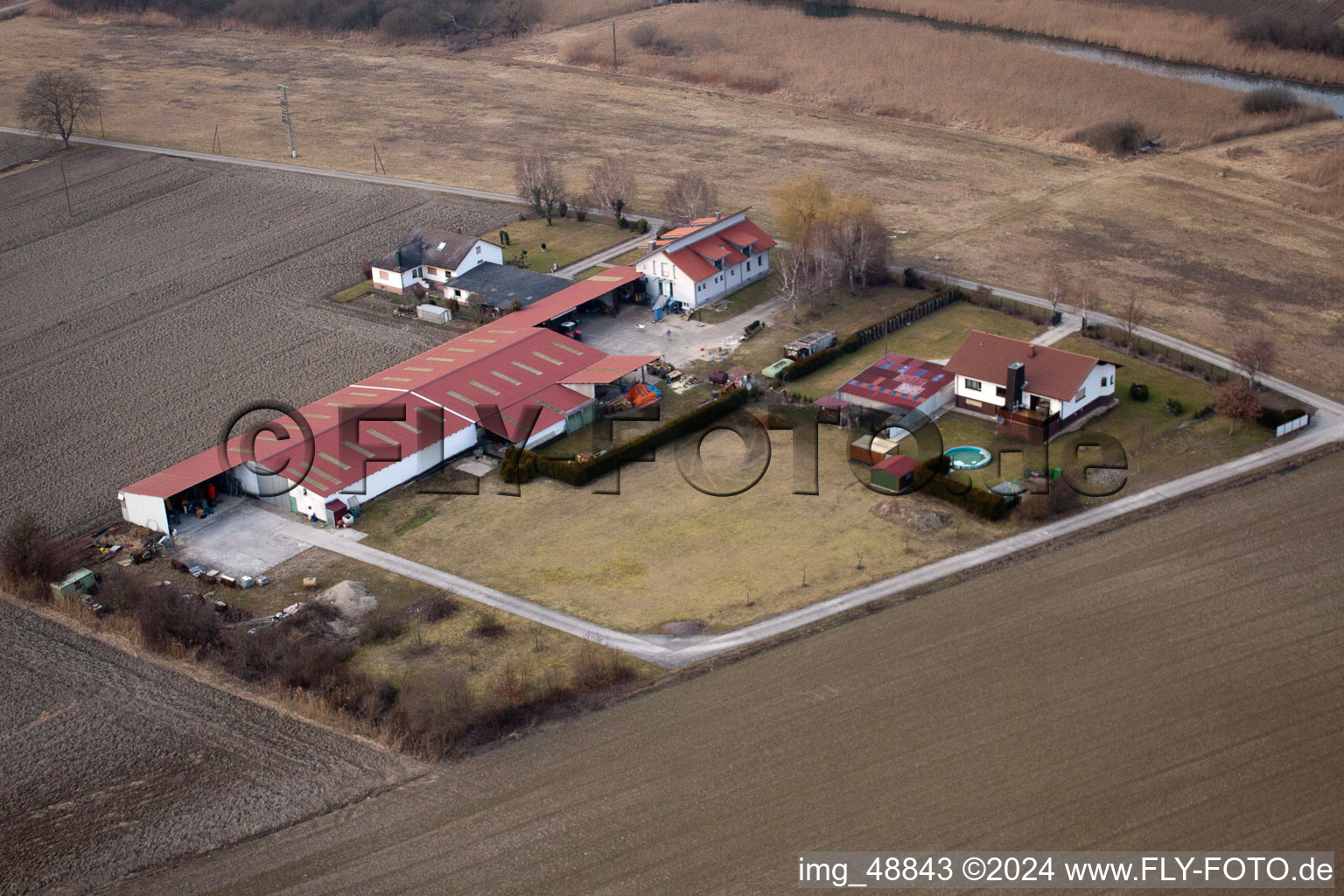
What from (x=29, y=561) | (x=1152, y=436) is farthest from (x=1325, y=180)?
(x=29, y=561)

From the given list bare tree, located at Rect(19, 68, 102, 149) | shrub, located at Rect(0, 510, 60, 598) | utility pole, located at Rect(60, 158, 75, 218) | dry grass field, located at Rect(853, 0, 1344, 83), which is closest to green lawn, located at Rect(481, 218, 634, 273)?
utility pole, located at Rect(60, 158, 75, 218)

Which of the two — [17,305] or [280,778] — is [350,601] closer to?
[280,778]

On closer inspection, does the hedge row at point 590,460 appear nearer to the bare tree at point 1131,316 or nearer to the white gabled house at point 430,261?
the white gabled house at point 430,261

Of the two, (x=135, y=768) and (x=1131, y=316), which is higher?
(x=1131, y=316)

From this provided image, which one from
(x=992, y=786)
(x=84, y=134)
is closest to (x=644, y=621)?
(x=992, y=786)

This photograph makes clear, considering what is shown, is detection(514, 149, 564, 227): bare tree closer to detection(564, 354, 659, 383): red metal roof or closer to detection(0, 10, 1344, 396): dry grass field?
detection(0, 10, 1344, 396): dry grass field

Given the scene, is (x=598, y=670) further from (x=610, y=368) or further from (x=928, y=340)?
(x=928, y=340)

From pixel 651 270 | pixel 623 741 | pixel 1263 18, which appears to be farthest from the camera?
pixel 1263 18

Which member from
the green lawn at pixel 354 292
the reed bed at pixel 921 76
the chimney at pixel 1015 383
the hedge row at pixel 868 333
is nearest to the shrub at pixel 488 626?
the hedge row at pixel 868 333
